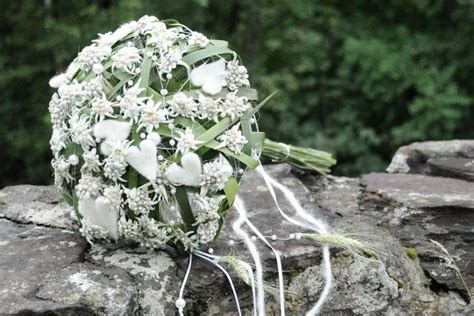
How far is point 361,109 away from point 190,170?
2.06 m

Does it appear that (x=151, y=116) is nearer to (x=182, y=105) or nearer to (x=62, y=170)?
(x=182, y=105)

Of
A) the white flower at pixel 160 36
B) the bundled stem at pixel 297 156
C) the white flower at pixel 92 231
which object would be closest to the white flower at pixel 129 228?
the white flower at pixel 92 231

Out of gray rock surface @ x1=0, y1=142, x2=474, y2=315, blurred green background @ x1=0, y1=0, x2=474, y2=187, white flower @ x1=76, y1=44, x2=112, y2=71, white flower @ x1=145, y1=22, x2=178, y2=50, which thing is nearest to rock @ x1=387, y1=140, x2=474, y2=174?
gray rock surface @ x1=0, y1=142, x2=474, y2=315

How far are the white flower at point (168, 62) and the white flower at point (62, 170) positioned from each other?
0.88 ft

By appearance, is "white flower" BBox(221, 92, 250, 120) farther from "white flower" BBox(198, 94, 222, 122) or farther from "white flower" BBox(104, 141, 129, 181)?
"white flower" BBox(104, 141, 129, 181)

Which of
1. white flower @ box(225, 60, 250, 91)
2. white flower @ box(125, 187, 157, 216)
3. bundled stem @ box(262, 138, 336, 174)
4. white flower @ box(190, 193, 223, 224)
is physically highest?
white flower @ box(225, 60, 250, 91)

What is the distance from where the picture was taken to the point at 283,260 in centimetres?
154

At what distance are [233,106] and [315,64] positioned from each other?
1.95 meters

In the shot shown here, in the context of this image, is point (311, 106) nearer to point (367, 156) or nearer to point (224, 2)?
point (367, 156)

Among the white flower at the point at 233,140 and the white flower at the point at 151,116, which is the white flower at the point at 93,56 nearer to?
the white flower at the point at 151,116

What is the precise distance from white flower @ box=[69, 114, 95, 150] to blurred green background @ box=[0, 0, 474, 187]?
1650 mm

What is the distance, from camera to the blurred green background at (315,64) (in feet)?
10.1

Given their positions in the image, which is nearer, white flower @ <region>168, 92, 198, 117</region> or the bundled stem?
white flower @ <region>168, 92, 198, 117</region>

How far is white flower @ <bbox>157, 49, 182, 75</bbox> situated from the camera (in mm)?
1411
